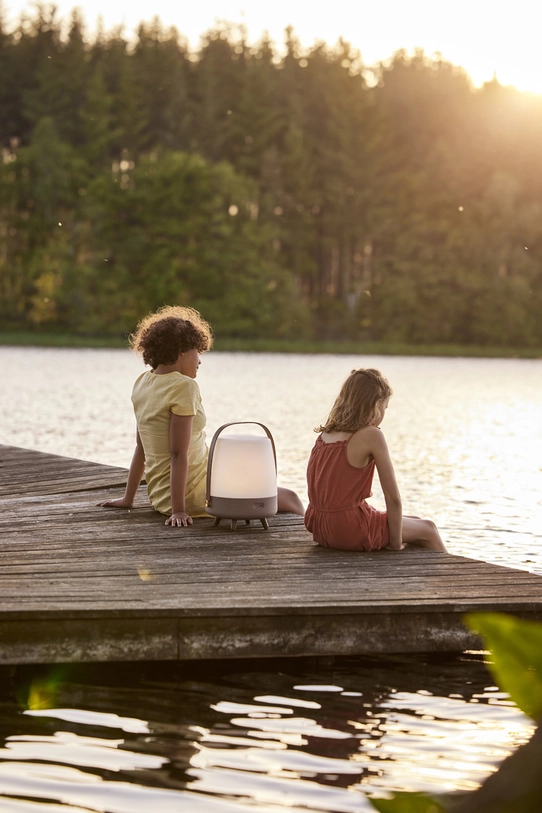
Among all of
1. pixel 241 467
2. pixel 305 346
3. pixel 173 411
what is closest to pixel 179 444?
pixel 173 411

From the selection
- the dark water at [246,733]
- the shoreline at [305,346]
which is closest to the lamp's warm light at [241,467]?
the dark water at [246,733]

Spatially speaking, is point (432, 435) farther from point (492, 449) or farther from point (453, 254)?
point (453, 254)

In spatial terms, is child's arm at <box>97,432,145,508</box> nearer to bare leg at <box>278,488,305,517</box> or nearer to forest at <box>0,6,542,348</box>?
bare leg at <box>278,488,305,517</box>

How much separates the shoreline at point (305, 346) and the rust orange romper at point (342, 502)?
1834 inches

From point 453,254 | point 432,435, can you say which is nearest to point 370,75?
point 453,254

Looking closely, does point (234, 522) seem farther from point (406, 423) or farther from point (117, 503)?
point (406, 423)

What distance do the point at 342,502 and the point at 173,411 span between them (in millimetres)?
923

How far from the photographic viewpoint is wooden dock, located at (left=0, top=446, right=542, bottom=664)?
392 centimetres

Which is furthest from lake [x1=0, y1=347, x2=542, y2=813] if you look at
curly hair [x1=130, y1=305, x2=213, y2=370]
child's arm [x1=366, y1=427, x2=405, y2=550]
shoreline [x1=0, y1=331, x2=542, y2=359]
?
shoreline [x1=0, y1=331, x2=542, y2=359]

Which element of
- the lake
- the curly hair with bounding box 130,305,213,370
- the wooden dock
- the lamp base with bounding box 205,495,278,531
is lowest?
the lake

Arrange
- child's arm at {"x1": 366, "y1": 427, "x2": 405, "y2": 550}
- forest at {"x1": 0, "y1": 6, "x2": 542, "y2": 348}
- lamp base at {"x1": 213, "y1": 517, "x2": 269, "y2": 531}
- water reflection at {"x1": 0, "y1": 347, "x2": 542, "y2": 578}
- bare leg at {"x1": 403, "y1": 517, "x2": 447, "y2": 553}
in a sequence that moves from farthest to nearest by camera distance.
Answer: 1. forest at {"x1": 0, "y1": 6, "x2": 542, "y2": 348}
2. water reflection at {"x1": 0, "y1": 347, "x2": 542, "y2": 578}
3. lamp base at {"x1": 213, "y1": 517, "x2": 269, "y2": 531}
4. bare leg at {"x1": 403, "y1": 517, "x2": 447, "y2": 553}
5. child's arm at {"x1": 366, "y1": 427, "x2": 405, "y2": 550}

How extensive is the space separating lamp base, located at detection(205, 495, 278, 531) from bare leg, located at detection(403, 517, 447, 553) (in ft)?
2.24

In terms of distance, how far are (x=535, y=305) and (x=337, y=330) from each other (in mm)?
9998

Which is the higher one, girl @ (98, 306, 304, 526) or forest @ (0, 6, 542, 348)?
forest @ (0, 6, 542, 348)
